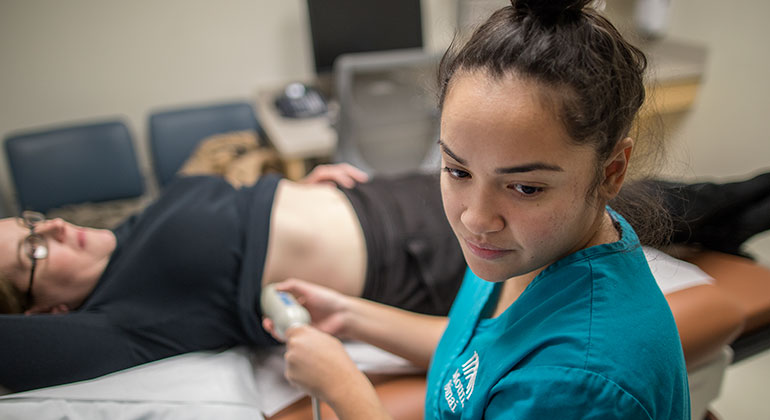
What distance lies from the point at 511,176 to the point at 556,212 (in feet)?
0.20

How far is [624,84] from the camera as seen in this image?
48cm

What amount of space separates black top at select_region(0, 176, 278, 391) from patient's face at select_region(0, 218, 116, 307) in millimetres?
34

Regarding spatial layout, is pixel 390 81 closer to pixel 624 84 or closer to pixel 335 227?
pixel 335 227

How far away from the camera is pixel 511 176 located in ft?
1.57

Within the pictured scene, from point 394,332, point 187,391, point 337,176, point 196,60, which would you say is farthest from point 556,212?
point 196,60

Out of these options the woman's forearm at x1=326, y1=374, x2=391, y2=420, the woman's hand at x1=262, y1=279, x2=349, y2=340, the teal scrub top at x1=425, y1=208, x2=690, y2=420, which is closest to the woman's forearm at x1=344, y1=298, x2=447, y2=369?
the woman's hand at x1=262, y1=279, x2=349, y2=340

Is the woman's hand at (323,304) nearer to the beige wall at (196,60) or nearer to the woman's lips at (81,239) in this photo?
the woman's lips at (81,239)

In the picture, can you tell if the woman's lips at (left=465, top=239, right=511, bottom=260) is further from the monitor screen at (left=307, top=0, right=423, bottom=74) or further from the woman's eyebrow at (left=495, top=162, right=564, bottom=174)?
the monitor screen at (left=307, top=0, right=423, bottom=74)

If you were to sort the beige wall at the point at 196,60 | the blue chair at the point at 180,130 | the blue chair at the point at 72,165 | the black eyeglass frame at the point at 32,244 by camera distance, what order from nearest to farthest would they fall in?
the black eyeglass frame at the point at 32,244 → the blue chair at the point at 72,165 → the beige wall at the point at 196,60 → the blue chair at the point at 180,130

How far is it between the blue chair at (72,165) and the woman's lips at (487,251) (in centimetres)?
217

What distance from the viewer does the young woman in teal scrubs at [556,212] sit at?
0.46 metres

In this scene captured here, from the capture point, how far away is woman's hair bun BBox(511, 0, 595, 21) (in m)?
0.47

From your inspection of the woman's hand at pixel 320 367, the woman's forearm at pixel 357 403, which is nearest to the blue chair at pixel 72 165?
the woman's hand at pixel 320 367

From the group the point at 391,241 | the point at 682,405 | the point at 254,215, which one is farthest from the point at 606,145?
the point at 254,215
